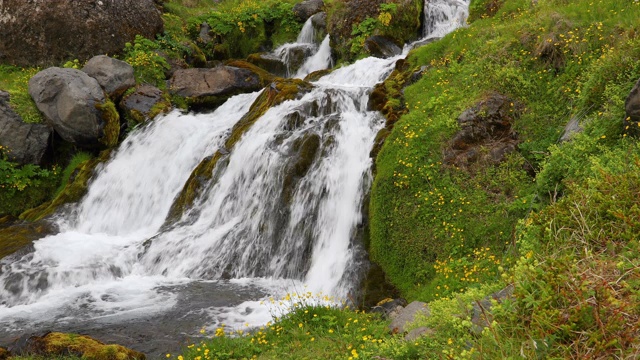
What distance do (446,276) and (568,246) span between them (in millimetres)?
3505

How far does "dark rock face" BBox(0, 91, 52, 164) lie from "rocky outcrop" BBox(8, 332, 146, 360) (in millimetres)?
9453

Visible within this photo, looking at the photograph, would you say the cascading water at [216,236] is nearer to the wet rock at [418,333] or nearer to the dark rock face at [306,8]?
the wet rock at [418,333]

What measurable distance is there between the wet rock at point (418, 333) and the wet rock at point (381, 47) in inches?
547

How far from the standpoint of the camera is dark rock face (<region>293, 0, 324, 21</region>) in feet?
76.4

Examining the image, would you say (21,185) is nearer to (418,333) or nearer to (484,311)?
(418,333)

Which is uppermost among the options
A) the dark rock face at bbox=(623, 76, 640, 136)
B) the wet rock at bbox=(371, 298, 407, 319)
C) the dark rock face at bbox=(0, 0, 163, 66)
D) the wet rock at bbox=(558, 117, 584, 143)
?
the dark rock face at bbox=(0, 0, 163, 66)

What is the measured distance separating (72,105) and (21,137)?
1.90 metres

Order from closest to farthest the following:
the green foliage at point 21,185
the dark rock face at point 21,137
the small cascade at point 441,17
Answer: the green foliage at point 21,185 < the dark rock face at point 21,137 < the small cascade at point 441,17

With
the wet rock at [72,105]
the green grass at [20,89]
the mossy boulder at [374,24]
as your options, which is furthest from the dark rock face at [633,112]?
the green grass at [20,89]

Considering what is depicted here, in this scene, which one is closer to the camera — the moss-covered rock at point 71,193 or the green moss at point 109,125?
the moss-covered rock at point 71,193

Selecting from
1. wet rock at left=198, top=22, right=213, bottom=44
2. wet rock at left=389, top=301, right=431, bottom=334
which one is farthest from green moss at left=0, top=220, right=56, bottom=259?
wet rock at left=198, top=22, right=213, bottom=44

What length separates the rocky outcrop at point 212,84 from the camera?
54.3 feet

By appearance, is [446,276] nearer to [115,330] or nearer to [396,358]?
[396,358]

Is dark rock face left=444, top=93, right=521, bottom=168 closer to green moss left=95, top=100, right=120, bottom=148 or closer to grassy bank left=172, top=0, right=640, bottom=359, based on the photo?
grassy bank left=172, top=0, right=640, bottom=359
